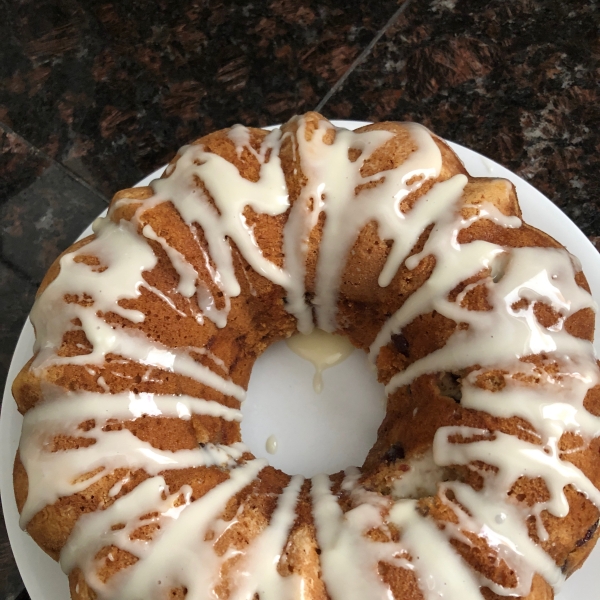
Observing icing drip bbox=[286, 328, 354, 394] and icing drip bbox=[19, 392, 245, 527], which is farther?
icing drip bbox=[286, 328, 354, 394]

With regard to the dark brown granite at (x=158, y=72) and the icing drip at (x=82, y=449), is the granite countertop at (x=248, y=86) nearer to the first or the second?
the dark brown granite at (x=158, y=72)

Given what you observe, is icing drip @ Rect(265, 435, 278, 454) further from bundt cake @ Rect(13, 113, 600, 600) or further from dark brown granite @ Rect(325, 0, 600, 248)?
dark brown granite @ Rect(325, 0, 600, 248)

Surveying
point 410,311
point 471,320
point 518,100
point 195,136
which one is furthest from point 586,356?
point 195,136

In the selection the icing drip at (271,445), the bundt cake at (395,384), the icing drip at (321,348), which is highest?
the bundt cake at (395,384)

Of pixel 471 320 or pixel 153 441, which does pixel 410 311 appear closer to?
pixel 471 320

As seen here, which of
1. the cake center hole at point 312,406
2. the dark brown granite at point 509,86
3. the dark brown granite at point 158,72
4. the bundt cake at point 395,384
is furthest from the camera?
the dark brown granite at point 158,72

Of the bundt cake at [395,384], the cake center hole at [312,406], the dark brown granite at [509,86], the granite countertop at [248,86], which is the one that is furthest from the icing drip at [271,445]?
the dark brown granite at [509,86]

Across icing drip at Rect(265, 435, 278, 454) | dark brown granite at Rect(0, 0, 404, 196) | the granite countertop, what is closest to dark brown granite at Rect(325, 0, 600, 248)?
the granite countertop
